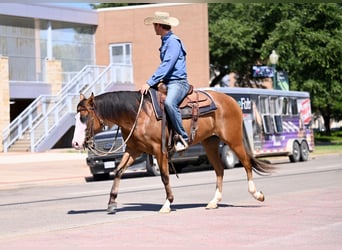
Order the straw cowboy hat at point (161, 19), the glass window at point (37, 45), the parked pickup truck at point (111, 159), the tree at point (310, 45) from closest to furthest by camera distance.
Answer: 1. the straw cowboy hat at point (161, 19)
2. the parked pickup truck at point (111, 159)
3. the glass window at point (37, 45)
4. the tree at point (310, 45)

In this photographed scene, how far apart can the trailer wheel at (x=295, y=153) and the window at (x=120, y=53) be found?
18818mm

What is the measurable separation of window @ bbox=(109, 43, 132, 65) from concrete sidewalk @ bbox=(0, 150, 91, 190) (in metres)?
11.1

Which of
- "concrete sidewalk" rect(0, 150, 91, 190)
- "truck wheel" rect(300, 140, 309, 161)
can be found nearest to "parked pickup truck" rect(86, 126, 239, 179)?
"concrete sidewalk" rect(0, 150, 91, 190)

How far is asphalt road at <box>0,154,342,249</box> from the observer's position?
833cm

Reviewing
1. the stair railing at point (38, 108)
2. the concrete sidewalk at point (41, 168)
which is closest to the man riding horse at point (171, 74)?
the concrete sidewalk at point (41, 168)

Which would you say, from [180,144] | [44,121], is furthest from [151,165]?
[44,121]

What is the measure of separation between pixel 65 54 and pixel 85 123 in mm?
32901

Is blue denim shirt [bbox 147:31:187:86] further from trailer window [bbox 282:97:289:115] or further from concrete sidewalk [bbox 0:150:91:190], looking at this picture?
trailer window [bbox 282:97:289:115]

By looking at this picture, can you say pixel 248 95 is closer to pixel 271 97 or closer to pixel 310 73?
pixel 271 97

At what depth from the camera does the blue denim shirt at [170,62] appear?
1093 cm

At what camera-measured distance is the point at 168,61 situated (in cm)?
1093

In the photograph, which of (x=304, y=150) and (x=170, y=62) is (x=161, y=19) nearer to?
(x=170, y=62)

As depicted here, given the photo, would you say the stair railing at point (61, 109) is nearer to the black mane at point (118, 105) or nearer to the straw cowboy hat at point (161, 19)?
the black mane at point (118, 105)

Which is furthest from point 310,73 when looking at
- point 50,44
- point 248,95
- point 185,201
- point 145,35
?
point 185,201
